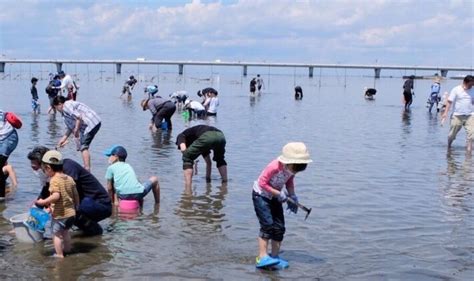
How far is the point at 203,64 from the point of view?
121438 mm

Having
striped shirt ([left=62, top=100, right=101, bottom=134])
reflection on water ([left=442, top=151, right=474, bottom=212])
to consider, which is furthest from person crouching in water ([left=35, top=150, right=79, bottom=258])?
reflection on water ([left=442, top=151, right=474, bottom=212])

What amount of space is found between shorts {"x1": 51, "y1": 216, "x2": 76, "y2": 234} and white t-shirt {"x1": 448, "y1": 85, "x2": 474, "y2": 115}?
35.1ft

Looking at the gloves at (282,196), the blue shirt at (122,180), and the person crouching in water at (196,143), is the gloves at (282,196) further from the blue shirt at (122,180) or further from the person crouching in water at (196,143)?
the person crouching in water at (196,143)

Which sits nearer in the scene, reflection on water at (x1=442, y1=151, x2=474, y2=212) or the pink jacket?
the pink jacket

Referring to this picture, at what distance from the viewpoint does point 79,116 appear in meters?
11.4

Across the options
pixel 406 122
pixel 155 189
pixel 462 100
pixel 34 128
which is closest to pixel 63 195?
pixel 155 189

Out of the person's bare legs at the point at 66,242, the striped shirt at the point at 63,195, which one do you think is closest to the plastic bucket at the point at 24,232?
the person's bare legs at the point at 66,242

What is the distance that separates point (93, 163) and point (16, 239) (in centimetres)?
556

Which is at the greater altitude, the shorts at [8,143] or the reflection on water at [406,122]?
the shorts at [8,143]

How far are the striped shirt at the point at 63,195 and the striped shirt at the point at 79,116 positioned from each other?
A: 488 cm

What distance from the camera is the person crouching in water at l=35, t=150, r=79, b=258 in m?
6.52

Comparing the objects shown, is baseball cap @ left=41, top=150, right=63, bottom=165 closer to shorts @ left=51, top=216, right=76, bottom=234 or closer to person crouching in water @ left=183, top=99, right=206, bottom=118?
shorts @ left=51, top=216, right=76, bottom=234

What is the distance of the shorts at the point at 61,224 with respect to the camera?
21.9 feet

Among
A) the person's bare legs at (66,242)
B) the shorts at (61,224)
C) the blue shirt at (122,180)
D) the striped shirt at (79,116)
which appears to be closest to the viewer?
the shorts at (61,224)
